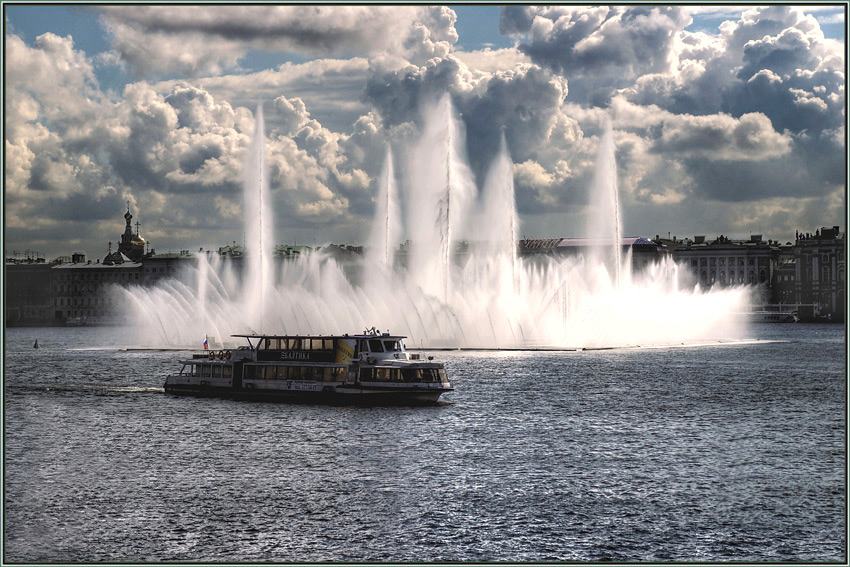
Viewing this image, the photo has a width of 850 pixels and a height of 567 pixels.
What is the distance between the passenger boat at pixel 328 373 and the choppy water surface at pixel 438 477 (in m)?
1.67

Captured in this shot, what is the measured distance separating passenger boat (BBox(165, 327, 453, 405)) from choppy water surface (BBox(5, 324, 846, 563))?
1.67 metres

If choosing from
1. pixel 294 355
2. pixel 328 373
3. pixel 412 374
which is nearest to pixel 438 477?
pixel 412 374

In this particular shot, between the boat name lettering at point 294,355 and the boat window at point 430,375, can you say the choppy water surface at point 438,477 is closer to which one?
the boat window at point 430,375

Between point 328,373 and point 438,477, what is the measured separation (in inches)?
827

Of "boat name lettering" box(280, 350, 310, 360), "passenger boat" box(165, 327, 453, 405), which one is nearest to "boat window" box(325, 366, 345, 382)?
"passenger boat" box(165, 327, 453, 405)

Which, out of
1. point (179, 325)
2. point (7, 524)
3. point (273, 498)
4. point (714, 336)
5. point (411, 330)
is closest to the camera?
point (7, 524)

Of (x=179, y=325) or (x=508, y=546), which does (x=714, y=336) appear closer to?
(x=179, y=325)

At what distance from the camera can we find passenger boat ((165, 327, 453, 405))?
5562 cm

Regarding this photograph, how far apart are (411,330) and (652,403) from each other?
138 feet

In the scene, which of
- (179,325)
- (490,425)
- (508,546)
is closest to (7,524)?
(508,546)

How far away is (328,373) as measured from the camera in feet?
189

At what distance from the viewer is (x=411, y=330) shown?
9862 centimetres

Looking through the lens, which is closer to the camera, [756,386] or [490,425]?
[490,425]

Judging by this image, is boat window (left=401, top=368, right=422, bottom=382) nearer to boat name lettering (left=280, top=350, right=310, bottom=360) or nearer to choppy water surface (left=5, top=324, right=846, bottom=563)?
choppy water surface (left=5, top=324, right=846, bottom=563)
